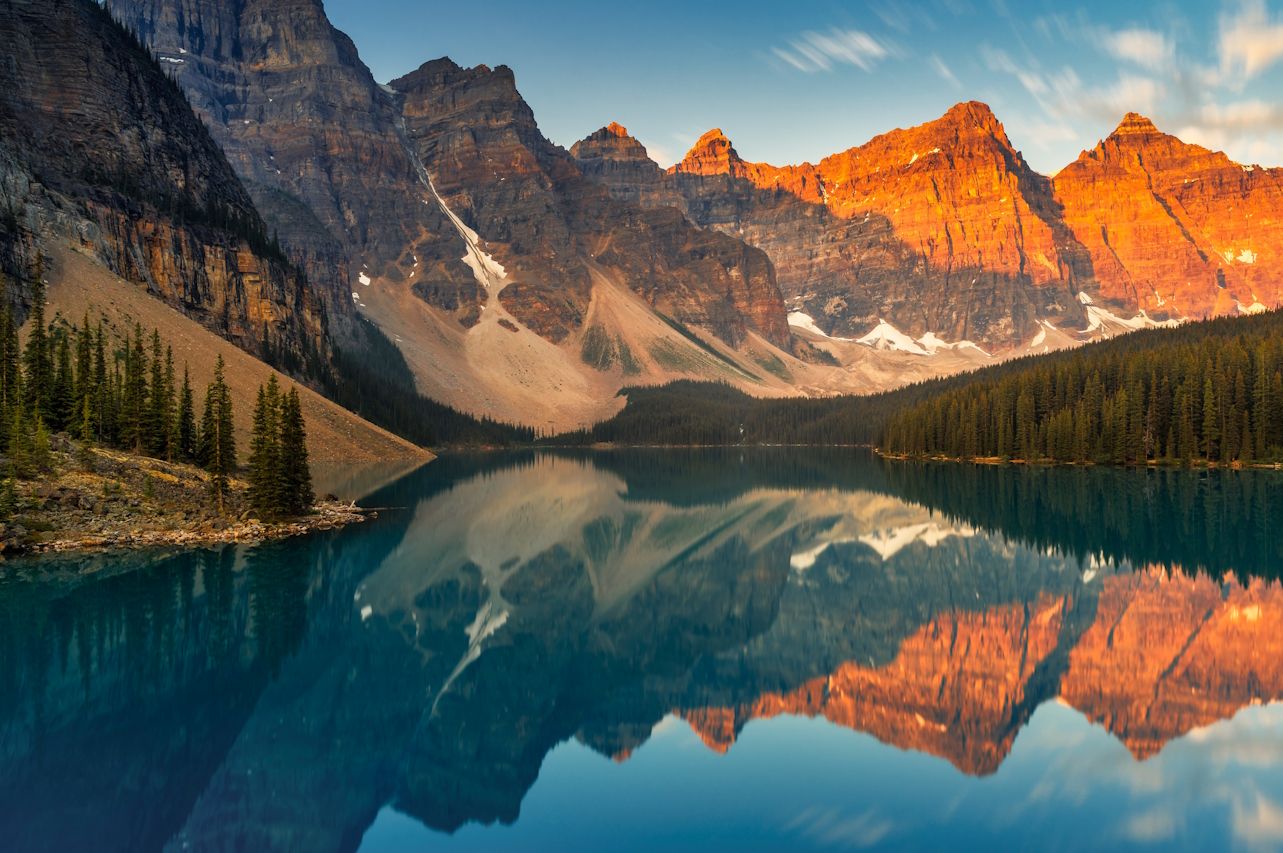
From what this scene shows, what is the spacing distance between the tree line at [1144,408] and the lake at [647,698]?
53.4 metres

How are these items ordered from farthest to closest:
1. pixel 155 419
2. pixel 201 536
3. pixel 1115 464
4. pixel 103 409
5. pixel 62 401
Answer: pixel 1115 464
pixel 155 419
pixel 103 409
pixel 62 401
pixel 201 536

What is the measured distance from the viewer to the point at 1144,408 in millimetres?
93750

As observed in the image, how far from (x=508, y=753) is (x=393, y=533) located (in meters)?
32.7

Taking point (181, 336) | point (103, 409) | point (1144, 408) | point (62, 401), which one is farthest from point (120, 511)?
point (1144, 408)

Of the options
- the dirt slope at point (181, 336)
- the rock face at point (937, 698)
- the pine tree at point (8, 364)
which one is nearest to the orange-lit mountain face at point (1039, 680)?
the rock face at point (937, 698)

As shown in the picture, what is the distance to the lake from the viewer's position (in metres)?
13.6

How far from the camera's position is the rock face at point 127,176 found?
107 meters

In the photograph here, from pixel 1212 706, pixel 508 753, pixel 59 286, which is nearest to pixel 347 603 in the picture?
pixel 508 753

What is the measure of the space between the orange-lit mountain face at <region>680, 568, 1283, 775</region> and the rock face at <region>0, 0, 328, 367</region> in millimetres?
101478

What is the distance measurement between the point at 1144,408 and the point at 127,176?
134m

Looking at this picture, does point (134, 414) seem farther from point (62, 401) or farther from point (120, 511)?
point (120, 511)

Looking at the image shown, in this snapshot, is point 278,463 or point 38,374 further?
point 38,374

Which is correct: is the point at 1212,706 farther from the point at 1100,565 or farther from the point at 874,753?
the point at 1100,565

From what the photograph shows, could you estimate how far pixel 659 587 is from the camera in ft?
117
